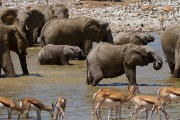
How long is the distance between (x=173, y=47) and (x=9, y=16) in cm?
882

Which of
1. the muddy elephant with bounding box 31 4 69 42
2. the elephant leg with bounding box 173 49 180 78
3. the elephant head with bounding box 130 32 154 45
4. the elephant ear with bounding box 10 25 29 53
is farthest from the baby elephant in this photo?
the muddy elephant with bounding box 31 4 69 42

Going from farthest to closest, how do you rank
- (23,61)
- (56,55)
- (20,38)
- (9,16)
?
(9,16)
(56,55)
(23,61)
(20,38)

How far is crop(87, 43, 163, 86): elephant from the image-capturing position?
19266 millimetres

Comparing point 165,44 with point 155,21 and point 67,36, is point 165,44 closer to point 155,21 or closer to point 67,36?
point 67,36

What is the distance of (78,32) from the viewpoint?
27922 mm

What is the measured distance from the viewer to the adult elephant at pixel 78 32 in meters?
27.7

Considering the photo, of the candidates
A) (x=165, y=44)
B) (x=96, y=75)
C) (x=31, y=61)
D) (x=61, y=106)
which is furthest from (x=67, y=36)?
(x=61, y=106)

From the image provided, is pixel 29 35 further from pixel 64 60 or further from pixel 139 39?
pixel 64 60

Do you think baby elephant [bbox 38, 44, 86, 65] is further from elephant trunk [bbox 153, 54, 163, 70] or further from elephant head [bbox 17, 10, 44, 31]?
elephant trunk [bbox 153, 54, 163, 70]

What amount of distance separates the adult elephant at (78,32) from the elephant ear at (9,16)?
134cm

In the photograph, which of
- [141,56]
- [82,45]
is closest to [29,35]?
[82,45]

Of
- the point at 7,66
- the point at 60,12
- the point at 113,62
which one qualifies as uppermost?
the point at 113,62

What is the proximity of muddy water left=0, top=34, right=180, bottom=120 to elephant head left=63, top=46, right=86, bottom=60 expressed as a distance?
71cm

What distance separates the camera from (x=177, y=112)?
15141 millimetres
